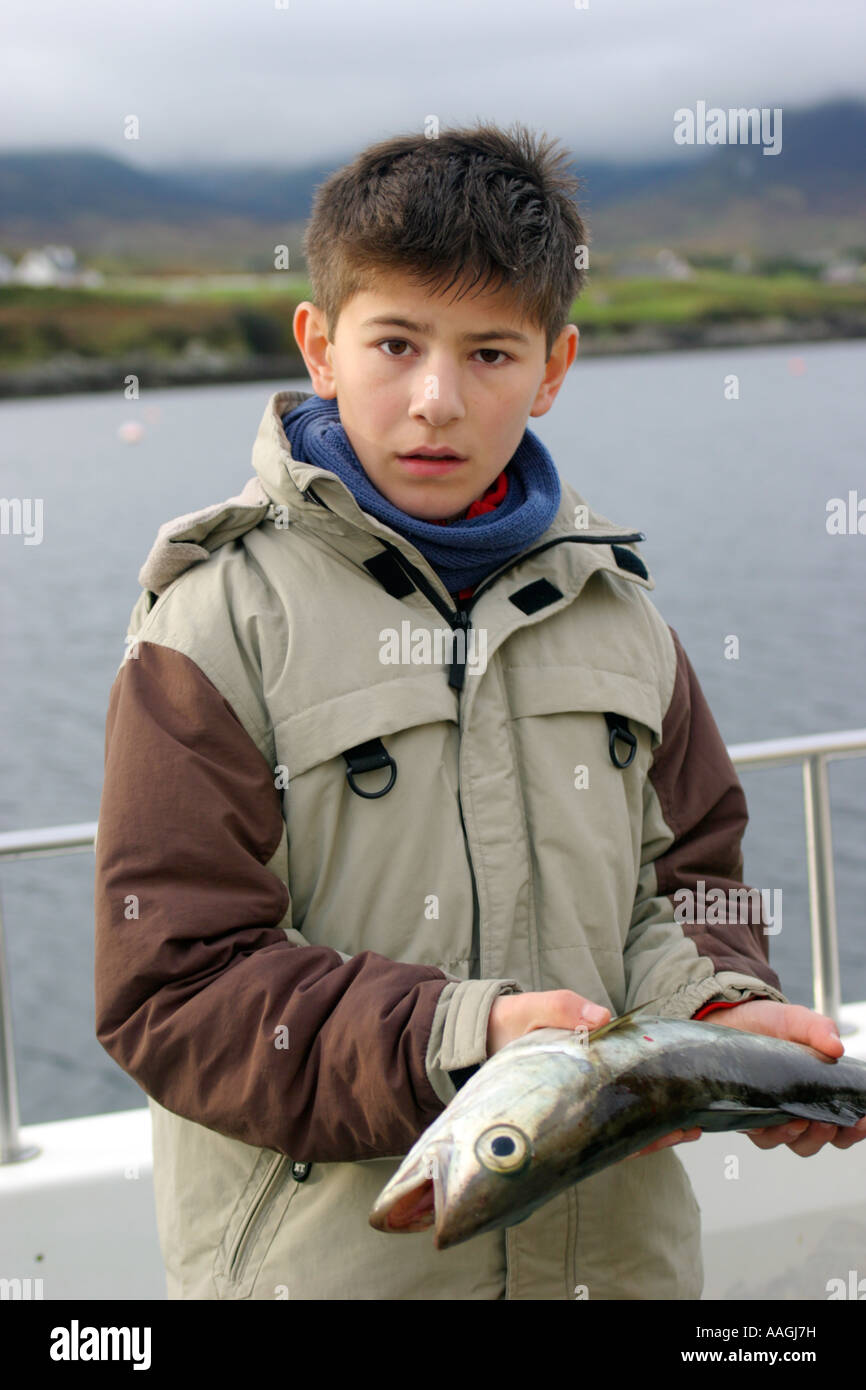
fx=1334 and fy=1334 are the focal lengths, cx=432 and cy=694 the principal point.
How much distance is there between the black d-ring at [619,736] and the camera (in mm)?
1765

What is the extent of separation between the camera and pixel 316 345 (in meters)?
1.84

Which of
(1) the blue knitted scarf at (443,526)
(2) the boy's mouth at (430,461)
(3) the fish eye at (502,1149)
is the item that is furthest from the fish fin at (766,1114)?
(2) the boy's mouth at (430,461)

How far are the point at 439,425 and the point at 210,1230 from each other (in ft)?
3.37

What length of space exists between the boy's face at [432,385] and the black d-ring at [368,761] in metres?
0.35

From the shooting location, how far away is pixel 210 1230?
63.6 inches

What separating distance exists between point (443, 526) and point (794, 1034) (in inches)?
31.2

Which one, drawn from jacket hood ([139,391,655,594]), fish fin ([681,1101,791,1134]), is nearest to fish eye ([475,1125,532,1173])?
fish fin ([681,1101,791,1134])

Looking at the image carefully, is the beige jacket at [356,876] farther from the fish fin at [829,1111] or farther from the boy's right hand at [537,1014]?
the fish fin at [829,1111]

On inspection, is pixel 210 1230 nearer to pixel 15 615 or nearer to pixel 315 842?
pixel 315 842

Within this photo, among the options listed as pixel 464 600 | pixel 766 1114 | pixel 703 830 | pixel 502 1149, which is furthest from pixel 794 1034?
pixel 464 600

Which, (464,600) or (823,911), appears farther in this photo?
(823,911)

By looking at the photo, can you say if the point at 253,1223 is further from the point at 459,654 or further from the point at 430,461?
the point at 430,461

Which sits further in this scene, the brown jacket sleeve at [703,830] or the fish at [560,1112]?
the brown jacket sleeve at [703,830]

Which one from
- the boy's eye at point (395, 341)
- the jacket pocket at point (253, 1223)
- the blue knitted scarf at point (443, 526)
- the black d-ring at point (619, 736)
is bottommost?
the jacket pocket at point (253, 1223)
